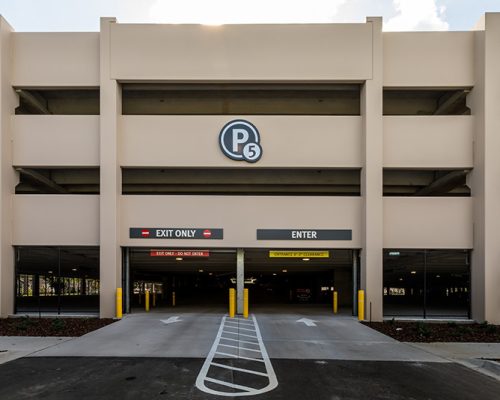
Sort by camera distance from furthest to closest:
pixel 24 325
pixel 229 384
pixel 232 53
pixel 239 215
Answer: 1. pixel 239 215
2. pixel 232 53
3. pixel 24 325
4. pixel 229 384

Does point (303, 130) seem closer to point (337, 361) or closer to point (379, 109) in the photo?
point (379, 109)

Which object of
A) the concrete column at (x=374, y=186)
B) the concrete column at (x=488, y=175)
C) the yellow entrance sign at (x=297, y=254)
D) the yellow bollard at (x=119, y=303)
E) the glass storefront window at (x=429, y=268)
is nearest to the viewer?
the concrete column at (x=488, y=175)

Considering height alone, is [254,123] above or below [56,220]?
above

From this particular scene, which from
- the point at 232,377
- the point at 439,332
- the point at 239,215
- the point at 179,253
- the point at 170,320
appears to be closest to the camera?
the point at 232,377

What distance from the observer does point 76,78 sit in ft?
62.7

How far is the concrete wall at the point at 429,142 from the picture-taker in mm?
18844

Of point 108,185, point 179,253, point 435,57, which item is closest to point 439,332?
point 179,253

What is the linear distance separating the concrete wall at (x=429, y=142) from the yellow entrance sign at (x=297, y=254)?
15.6ft

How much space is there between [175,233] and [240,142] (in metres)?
4.85

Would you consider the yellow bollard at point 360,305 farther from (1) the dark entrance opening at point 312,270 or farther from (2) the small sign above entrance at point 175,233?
(2) the small sign above entrance at point 175,233

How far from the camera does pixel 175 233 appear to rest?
19156 mm

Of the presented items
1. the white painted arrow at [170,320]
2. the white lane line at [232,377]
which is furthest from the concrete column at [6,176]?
the white lane line at [232,377]

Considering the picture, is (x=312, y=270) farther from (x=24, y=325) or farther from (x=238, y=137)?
(x=24, y=325)

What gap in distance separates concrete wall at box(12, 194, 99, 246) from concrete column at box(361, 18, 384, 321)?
1159 cm
